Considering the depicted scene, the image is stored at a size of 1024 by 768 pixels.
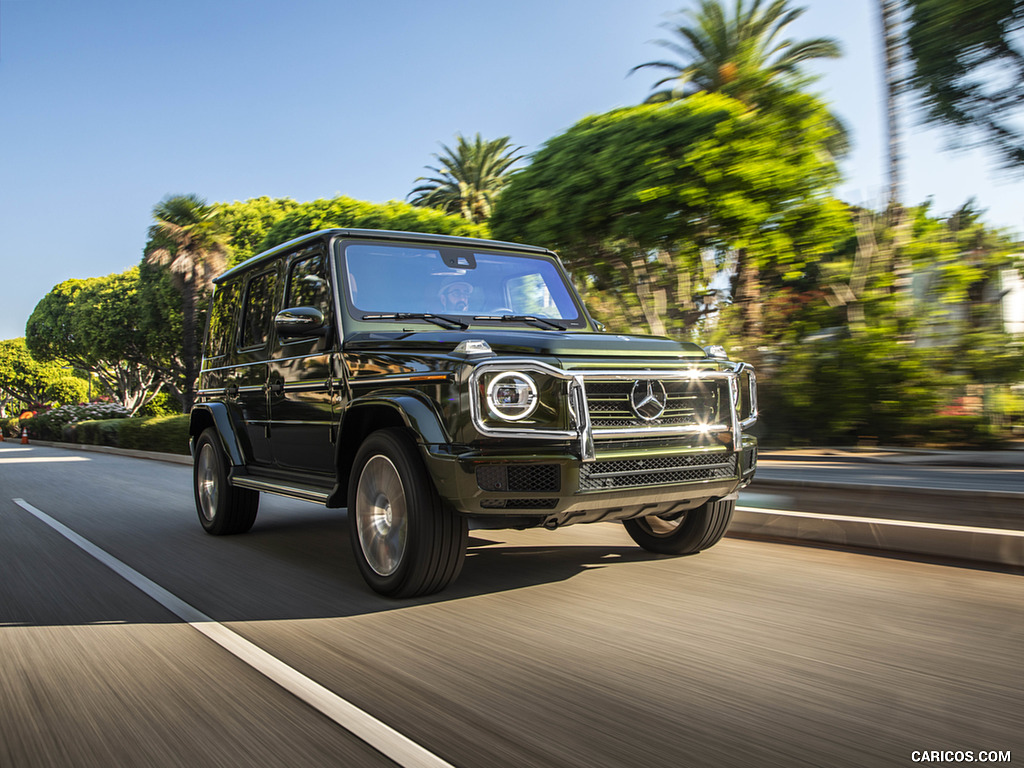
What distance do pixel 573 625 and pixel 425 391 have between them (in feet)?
4.58

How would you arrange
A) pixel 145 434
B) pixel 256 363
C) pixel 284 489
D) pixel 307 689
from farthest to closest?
pixel 145 434, pixel 256 363, pixel 284 489, pixel 307 689

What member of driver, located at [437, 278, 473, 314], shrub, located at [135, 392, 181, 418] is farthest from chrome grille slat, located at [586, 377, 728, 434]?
shrub, located at [135, 392, 181, 418]

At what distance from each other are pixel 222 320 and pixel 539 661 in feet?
17.1

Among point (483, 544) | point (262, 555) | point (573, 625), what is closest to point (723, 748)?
point (573, 625)

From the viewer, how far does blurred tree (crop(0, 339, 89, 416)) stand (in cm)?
8050

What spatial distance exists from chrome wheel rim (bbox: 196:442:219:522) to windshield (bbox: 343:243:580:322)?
8.79 feet

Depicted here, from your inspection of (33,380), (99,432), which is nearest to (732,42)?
(99,432)

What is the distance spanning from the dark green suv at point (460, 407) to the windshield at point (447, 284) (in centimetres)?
1

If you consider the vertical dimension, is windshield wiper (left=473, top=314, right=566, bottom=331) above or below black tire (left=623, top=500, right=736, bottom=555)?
above

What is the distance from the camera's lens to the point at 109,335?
5138cm

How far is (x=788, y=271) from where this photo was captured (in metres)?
14.0

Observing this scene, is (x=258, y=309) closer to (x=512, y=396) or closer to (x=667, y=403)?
(x=512, y=396)

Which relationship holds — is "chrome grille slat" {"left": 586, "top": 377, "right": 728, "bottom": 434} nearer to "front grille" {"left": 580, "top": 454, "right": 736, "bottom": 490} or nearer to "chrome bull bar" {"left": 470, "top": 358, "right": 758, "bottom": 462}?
"chrome bull bar" {"left": 470, "top": 358, "right": 758, "bottom": 462}

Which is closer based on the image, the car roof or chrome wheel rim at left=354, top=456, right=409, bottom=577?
chrome wheel rim at left=354, top=456, right=409, bottom=577
